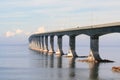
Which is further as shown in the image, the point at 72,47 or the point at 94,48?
the point at 72,47

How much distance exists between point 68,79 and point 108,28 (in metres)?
38.1

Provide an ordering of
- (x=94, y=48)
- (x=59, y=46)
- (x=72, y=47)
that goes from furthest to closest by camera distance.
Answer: (x=59, y=46), (x=72, y=47), (x=94, y=48)

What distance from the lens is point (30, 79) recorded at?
7150 cm

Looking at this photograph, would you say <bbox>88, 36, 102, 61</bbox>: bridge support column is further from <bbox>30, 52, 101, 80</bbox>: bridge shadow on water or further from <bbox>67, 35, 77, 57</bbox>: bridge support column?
<bbox>67, 35, 77, 57</bbox>: bridge support column

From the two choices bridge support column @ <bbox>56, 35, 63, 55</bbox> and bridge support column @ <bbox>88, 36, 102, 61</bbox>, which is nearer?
bridge support column @ <bbox>88, 36, 102, 61</bbox>

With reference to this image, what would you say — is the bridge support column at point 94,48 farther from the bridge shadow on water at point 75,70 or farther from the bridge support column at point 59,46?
the bridge support column at point 59,46

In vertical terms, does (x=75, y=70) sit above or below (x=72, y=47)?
below

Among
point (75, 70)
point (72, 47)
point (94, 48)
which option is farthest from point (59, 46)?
point (75, 70)

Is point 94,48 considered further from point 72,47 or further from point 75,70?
point 75,70

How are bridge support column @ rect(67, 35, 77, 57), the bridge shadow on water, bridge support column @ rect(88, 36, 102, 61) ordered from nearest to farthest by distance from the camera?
the bridge shadow on water, bridge support column @ rect(88, 36, 102, 61), bridge support column @ rect(67, 35, 77, 57)

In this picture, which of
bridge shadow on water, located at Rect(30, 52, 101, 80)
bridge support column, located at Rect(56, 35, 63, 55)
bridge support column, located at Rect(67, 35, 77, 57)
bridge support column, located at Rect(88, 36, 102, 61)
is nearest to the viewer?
bridge shadow on water, located at Rect(30, 52, 101, 80)

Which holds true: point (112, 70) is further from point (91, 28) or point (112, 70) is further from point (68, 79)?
point (91, 28)

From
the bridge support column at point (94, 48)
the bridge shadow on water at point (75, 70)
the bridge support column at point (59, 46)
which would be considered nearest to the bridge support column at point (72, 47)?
the bridge support column at point (59, 46)

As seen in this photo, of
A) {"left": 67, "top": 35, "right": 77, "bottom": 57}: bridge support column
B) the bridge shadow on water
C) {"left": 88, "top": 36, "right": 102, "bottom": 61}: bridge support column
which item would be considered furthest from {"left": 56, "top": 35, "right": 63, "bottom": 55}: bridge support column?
the bridge shadow on water
